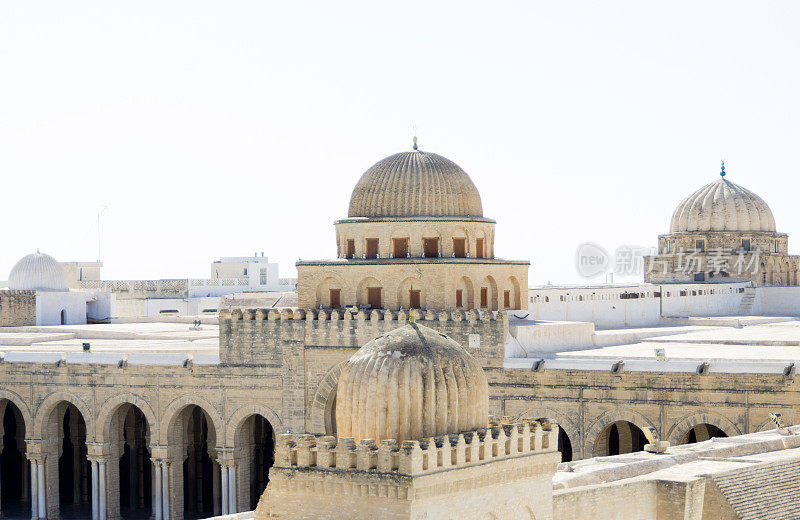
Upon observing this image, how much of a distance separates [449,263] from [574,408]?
20.2 feet

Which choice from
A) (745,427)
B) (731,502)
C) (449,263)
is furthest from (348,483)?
(449,263)

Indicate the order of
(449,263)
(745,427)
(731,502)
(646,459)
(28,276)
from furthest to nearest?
(28,276) → (449,263) → (745,427) → (646,459) → (731,502)

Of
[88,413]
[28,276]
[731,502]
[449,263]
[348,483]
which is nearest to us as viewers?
[348,483]

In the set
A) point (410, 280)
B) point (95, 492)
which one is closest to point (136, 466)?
point (95, 492)

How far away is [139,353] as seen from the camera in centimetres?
4353

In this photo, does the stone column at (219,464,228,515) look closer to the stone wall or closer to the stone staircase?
the stone wall

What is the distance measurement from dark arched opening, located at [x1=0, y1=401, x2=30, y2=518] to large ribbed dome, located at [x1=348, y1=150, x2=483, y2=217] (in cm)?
1566

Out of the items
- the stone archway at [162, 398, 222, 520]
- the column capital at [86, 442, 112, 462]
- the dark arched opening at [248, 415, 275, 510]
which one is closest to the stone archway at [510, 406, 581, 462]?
the dark arched opening at [248, 415, 275, 510]

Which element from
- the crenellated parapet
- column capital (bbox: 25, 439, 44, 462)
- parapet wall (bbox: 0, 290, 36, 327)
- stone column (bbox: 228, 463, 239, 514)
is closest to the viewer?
the crenellated parapet

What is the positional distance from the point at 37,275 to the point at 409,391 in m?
45.0

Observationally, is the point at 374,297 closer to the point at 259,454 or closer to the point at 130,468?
the point at 259,454

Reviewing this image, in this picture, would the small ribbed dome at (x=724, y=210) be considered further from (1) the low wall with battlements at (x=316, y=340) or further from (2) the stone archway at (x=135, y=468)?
(2) the stone archway at (x=135, y=468)

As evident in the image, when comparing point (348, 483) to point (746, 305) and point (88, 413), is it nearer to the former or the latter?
point (88, 413)

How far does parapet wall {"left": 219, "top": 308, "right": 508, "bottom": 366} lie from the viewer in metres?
37.9
